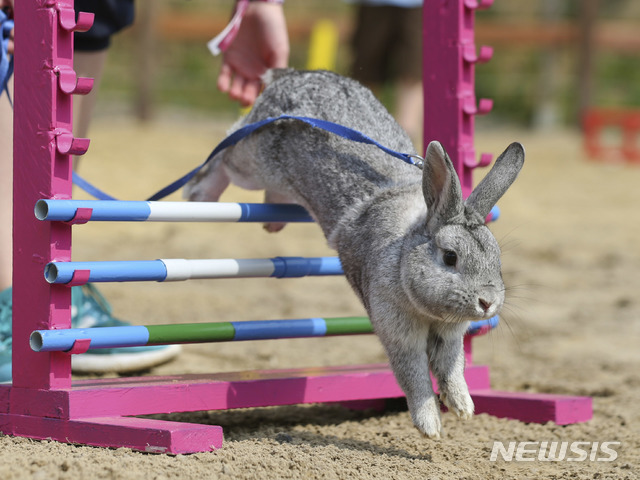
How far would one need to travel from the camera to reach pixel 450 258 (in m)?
2.62

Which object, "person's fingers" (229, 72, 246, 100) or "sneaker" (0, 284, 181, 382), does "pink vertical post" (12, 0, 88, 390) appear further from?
"person's fingers" (229, 72, 246, 100)

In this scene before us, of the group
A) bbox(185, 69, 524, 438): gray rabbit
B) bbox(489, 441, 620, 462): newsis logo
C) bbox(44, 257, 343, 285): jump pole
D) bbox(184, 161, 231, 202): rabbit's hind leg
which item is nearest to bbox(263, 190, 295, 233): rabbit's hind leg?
bbox(185, 69, 524, 438): gray rabbit

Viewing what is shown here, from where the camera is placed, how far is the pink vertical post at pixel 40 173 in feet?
8.52

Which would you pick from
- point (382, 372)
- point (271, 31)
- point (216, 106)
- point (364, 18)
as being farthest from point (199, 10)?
point (382, 372)

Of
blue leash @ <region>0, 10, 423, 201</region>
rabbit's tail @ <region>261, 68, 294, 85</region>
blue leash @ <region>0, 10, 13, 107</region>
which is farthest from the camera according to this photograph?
rabbit's tail @ <region>261, 68, 294, 85</region>

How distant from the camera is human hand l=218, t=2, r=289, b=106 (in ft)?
12.4

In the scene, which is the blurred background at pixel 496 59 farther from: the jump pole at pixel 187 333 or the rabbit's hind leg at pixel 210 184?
the jump pole at pixel 187 333

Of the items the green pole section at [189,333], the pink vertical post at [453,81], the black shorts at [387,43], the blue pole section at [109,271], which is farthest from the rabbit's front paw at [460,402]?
the black shorts at [387,43]

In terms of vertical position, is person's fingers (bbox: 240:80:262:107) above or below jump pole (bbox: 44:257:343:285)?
above

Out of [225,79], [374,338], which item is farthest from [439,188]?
[374,338]

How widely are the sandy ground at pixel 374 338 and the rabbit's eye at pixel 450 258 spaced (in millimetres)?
363

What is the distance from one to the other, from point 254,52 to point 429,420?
1.85 meters

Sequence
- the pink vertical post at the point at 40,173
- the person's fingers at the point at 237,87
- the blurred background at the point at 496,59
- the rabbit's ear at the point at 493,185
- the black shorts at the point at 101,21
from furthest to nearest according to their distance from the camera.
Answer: the blurred background at the point at 496,59, the person's fingers at the point at 237,87, the black shorts at the point at 101,21, the rabbit's ear at the point at 493,185, the pink vertical post at the point at 40,173

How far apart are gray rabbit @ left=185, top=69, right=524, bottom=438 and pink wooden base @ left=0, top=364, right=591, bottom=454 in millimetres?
355
